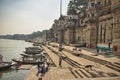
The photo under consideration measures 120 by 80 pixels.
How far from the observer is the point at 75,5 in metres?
72.5

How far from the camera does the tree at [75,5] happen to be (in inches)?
2765

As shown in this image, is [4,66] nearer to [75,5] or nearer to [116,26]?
[116,26]

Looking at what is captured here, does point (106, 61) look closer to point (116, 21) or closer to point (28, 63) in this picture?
point (116, 21)

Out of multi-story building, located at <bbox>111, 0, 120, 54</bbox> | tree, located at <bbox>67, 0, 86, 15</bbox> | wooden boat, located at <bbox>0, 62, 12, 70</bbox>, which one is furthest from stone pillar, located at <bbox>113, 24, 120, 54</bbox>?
tree, located at <bbox>67, 0, 86, 15</bbox>

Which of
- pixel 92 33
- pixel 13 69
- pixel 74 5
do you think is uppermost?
pixel 74 5

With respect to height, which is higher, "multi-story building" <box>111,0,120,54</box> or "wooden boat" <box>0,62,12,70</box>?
"multi-story building" <box>111,0,120,54</box>

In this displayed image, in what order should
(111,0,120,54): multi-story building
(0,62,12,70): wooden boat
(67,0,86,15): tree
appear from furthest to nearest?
(67,0,86,15): tree, (0,62,12,70): wooden boat, (111,0,120,54): multi-story building

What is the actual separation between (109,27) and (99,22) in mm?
5108

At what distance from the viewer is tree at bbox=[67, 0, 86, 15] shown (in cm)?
7024

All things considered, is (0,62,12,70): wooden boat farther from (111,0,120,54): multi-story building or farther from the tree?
the tree

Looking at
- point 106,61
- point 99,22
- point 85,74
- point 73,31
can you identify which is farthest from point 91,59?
point 73,31

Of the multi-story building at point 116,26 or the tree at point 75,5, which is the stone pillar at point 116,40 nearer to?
the multi-story building at point 116,26

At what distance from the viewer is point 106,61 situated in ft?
69.6

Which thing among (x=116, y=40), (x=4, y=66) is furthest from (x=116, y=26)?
(x=4, y=66)
